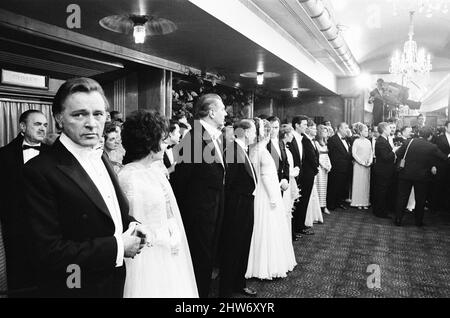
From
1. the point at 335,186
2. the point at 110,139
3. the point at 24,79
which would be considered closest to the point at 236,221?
the point at 110,139

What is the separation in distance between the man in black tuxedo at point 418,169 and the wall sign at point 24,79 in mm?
5018

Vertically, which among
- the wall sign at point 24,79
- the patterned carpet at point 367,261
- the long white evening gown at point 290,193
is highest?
the wall sign at point 24,79

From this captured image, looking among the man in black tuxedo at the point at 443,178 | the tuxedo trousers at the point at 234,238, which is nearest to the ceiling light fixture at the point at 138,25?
the tuxedo trousers at the point at 234,238

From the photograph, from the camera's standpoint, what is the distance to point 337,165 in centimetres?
683

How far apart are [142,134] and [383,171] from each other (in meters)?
5.42

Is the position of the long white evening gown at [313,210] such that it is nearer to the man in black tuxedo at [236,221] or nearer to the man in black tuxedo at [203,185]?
the man in black tuxedo at [236,221]

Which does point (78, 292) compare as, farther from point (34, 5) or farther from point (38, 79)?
point (38, 79)

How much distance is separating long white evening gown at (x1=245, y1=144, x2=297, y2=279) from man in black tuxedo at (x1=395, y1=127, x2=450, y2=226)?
291cm

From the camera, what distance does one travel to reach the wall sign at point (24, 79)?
14.4 ft

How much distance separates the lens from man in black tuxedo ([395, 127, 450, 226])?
5.56 metres

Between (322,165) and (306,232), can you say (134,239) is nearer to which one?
(306,232)

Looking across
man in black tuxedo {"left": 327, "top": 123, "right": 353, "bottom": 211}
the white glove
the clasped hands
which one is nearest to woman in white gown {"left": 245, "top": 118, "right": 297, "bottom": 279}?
the white glove

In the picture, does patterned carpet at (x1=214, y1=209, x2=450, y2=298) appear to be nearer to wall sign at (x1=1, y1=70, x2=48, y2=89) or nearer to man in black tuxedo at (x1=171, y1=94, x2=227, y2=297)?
man in black tuxedo at (x1=171, y1=94, x2=227, y2=297)

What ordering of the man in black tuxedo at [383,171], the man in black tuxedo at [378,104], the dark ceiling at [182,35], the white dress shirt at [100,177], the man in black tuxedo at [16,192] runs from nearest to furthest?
the white dress shirt at [100,177], the man in black tuxedo at [16,192], the dark ceiling at [182,35], the man in black tuxedo at [383,171], the man in black tuxedo at [378,104]
